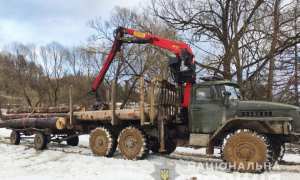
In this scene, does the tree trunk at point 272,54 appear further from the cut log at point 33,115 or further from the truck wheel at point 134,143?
the cut log at point 33,115

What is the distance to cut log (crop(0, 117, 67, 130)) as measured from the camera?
387 inches

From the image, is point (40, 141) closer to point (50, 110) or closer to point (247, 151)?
point (50, 110)

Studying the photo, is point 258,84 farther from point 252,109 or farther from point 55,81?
point 55,81

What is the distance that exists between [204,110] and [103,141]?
3689mm

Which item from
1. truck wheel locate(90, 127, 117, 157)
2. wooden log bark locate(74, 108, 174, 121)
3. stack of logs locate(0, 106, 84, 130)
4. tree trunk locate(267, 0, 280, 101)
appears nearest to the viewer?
wooden log bark locate(74, 108, 174, 121)

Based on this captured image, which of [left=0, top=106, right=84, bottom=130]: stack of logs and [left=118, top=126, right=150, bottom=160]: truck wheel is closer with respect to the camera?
[left=118, top=126, right=150, bottom=160]: truck wheel

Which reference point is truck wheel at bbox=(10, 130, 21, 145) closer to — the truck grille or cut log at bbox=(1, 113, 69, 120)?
cut log at bbox=(1, 113, 69, 120)

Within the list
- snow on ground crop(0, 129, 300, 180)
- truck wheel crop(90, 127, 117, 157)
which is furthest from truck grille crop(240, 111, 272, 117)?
truck wheel crop(90, 127, 117, 157)

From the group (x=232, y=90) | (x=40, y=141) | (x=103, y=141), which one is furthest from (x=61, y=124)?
(x=232, y=90)

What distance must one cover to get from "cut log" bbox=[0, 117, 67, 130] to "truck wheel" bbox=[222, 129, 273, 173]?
6186 millimetres

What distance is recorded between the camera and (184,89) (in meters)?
8.85

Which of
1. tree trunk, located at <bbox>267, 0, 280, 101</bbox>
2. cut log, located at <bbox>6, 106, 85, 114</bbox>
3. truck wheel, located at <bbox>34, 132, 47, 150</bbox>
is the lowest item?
truck wheel, located at <bbox>34, 132, 47, 150</bbox>

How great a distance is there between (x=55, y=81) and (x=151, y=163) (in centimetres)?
3510

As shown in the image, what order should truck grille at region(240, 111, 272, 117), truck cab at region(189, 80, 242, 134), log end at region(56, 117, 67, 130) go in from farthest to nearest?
log end at region(56, 117, 67, 130) < truck cab at region(189, 80, 242, 134) < truck grille at region(240, 111, 272, 117)
